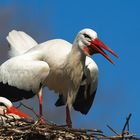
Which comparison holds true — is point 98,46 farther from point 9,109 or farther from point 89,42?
point 9,109

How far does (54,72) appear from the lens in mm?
16609

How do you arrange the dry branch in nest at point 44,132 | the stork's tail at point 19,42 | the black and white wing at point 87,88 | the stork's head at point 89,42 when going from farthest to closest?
the stork's tail at point 19,42 < the black and white wing at point 87,88 < the stork's head at point 89,42 < the dry branch in nest at point 44,132

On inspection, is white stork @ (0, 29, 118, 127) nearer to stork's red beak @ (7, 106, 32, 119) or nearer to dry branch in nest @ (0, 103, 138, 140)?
stork's red beak @ (7, 106, 32, 119)

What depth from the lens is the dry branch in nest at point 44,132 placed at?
44.5 ft

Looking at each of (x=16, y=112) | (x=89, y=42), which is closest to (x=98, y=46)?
(x=89, y=42)

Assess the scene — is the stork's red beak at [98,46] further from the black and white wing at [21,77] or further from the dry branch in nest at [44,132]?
the dry branch in nest at [44,132]

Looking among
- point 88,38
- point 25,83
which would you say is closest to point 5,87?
point 25,83

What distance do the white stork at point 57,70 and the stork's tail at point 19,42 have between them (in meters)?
0.61

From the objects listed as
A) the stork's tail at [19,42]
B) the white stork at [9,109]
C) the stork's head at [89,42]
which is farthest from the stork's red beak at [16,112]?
the stork's tail at [19,42]

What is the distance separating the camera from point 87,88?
1712 cm

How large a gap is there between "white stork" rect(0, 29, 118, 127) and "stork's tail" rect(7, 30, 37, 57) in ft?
1.99

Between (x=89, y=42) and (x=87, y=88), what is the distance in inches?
37.8

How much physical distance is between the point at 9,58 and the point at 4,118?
328 centimetres

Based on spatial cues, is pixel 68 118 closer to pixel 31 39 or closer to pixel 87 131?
pixel 31 39
